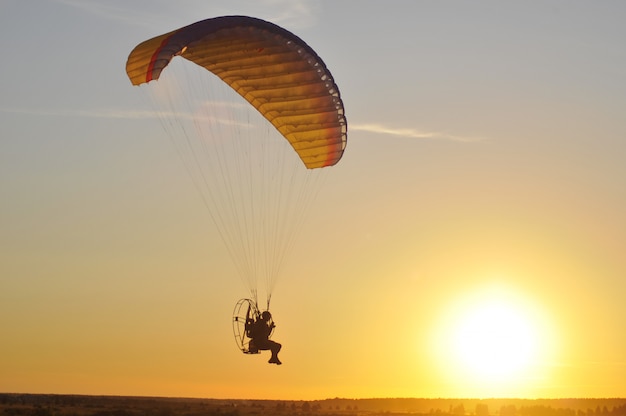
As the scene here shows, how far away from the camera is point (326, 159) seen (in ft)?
152

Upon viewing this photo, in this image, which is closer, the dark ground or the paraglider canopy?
the paraglider canopy

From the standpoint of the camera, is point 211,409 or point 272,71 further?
point 211,409

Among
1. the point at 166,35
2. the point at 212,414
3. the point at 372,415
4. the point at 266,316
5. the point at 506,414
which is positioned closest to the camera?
the point at 166,35

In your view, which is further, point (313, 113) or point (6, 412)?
point (6, 412)

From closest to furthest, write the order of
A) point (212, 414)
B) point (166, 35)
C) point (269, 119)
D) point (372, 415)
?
point (166, 35) → point (269, 119) → point (212, 414) → point (372, 415)

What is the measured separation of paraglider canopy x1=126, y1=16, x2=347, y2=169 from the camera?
130ft

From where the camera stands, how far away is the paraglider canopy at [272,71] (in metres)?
39.7

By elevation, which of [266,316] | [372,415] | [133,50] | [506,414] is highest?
[506,414]

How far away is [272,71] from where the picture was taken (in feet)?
144

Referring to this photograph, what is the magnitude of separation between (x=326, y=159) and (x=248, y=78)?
4.29 meters

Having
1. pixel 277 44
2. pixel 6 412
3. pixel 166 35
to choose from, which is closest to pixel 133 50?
pixel 166 35

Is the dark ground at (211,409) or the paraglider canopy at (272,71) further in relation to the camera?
the dark ground at (211,409)

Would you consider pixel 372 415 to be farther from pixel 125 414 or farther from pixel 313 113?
pixel 313 113

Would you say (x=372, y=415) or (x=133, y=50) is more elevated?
(x=372, y=415)
